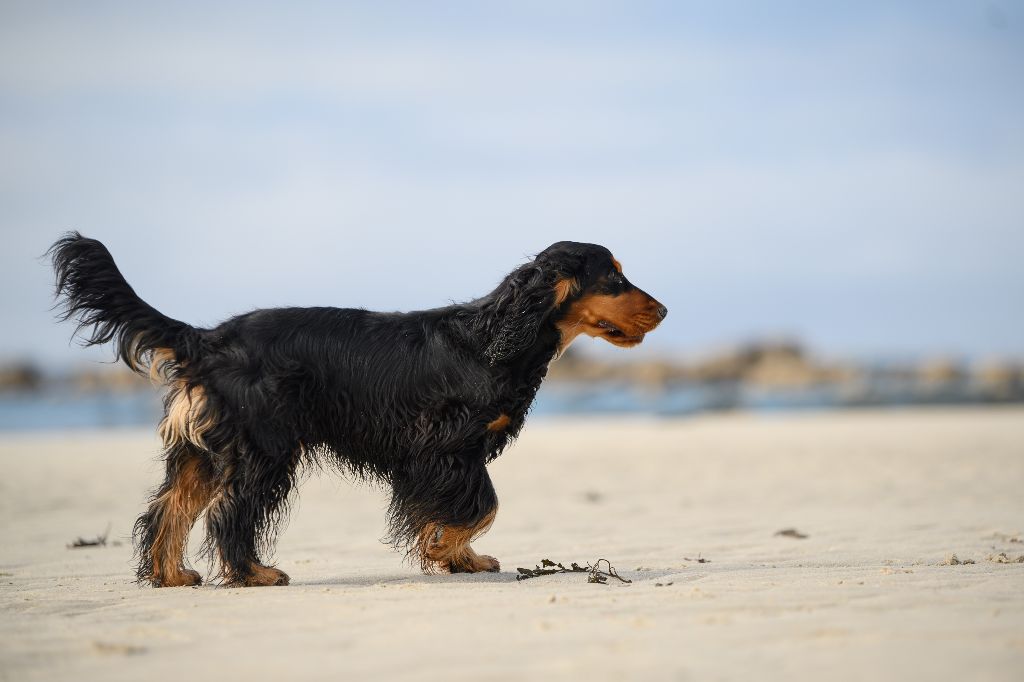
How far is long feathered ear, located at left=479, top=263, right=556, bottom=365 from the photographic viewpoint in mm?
5703

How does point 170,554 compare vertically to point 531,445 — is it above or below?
below

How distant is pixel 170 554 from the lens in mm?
5609

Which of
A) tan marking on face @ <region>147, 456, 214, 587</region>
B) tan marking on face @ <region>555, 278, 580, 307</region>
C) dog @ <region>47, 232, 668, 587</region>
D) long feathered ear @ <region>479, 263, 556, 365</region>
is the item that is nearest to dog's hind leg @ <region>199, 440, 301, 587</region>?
dog @ <region>47, 232, 668, 587</region>

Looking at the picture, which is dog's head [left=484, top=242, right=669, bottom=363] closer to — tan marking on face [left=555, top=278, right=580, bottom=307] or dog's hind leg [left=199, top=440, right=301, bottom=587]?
tan marking on face [left=555, top=278, right=580, bottom=307]

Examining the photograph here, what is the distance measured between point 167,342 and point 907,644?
148 inches

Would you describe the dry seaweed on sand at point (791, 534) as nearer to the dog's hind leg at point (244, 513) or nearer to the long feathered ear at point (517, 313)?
the long feathered ear at point (517, 313)

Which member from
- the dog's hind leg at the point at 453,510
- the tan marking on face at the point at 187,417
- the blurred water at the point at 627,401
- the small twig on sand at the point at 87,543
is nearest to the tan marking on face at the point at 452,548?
the dog's hind leg at the point at 453,510

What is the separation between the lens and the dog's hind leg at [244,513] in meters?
5.43

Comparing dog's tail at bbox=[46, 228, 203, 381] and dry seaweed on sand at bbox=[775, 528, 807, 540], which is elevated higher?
dog's tail at bbox=[46, 228, 203, 381]

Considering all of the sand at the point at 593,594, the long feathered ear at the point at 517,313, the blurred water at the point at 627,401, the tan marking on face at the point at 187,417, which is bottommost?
the sand at the point at 593,594

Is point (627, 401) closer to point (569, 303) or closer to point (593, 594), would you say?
point (569, 303)

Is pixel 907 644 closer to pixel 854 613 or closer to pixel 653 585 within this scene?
pixel 854 613

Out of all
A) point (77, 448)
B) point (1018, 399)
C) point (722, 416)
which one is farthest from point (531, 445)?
point (1018, 399)

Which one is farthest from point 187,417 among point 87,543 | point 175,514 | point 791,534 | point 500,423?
point 791,534
